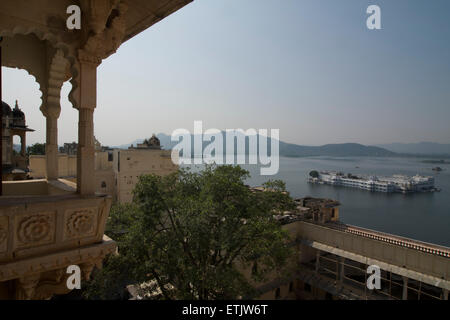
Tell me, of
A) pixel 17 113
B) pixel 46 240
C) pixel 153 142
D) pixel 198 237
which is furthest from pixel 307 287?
pixel 153 142

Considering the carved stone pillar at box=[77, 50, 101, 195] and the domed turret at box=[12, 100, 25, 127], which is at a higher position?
the domed turret at box=[12, 100, 25, 127]

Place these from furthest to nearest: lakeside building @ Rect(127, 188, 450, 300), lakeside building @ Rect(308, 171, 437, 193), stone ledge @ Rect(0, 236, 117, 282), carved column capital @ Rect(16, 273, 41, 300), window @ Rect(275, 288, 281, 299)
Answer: lakeside building @ Rect(308, 171, 437, 193) < window @ Rect(275, 288, 281, 299) < lakeside building @ Rect(127, 188, 450, 300) < carved column capital @ Rect(16, 273, 41, 300) < stone ledge @ Rect(0, 236, 117, 282)

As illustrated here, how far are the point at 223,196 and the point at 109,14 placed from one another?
29.2 feet

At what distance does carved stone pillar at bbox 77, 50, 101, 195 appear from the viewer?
379cm

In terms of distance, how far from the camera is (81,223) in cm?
359

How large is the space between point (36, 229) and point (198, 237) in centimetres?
738

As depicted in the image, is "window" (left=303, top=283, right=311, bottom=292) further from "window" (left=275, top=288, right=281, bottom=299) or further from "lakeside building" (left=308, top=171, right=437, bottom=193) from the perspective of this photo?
"lakeside building" (left=308, top=171, right=437, bottom=193)

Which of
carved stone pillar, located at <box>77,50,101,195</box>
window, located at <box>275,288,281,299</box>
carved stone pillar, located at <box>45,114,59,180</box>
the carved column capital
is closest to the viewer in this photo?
the carved column capital

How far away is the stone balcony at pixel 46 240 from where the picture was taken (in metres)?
3.07

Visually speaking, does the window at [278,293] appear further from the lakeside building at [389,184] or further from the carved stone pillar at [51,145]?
the lakeside building at [389,184]

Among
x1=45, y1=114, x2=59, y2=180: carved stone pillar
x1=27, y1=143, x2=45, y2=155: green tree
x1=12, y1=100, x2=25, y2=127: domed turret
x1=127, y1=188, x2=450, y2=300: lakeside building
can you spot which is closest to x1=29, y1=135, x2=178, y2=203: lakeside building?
x1=12, y1=100, x2=25, y2=127: domed turret

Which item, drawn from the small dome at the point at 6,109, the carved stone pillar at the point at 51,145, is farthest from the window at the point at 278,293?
the small dome at the point at 6,109
